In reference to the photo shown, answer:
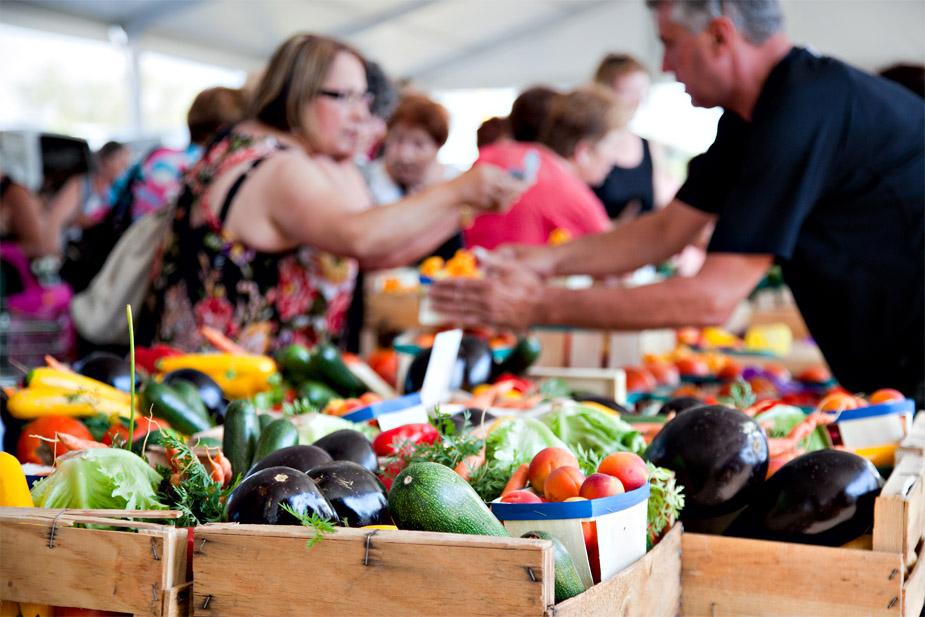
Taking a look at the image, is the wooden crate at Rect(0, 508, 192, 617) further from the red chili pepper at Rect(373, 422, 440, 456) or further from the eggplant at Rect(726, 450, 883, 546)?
the eggplant at Rect(726, 450, 883, 546)

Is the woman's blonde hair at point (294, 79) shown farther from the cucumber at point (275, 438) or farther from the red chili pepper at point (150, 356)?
the cucumber at point (275, 438)

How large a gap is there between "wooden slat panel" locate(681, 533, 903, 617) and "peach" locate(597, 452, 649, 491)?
199 millimetres

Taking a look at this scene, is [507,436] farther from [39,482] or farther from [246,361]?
[246,361]

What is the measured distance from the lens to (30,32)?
841 cm

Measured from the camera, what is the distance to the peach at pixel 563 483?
1220 mm

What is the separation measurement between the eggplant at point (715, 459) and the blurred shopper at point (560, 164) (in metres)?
2.77

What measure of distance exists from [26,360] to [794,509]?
16.8 ft

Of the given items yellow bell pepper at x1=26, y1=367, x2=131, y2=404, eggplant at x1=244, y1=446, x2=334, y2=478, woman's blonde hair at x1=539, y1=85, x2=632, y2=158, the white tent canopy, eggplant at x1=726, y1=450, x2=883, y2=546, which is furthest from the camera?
the white tent canopy

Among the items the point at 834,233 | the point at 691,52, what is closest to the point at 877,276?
the point at 834,233

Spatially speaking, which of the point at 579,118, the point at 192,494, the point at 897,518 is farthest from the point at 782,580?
the point at 579,118

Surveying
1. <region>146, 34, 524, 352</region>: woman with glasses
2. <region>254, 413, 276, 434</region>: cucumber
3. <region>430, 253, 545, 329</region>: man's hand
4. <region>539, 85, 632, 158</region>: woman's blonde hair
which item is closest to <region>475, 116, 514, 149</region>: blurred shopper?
<region>539, 85, 632, 158</region>: woman's blonde hair

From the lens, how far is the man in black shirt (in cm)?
240

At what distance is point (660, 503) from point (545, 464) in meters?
0.20

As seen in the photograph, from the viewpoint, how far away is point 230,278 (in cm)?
291
